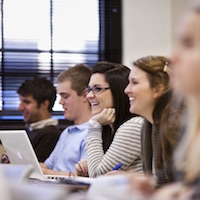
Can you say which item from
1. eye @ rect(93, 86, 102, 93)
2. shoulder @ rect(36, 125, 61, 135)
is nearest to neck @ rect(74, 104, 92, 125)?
shoulder @ rect(36, 125, 61, 135)

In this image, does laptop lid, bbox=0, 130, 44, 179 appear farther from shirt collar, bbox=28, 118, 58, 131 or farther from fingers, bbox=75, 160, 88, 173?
shirt collar, bbox=28, 118, 58, 131

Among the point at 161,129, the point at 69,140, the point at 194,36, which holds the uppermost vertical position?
the point at 194,36

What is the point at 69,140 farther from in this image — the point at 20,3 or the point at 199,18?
the point at 199,18

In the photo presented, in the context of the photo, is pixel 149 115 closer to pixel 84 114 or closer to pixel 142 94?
pixel 142 94

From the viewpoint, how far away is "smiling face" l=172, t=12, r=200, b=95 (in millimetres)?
908

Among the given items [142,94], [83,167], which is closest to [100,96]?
[83,167]

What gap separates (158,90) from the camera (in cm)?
210

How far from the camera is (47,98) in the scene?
4.04 m

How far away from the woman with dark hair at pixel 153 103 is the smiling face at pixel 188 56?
0.95 m

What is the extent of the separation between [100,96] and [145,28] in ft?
6.35

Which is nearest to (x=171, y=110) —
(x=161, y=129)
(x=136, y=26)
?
(x=161, y=129)

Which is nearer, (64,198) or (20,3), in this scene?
(64,198)

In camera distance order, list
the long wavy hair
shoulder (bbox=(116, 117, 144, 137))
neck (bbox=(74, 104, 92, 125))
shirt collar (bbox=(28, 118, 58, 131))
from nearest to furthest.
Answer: the long wavy hair → shoulder (bbox=(116, 117, 144, 137)) → neck (bbox=(74, 104, 92, 125)) → shirt collar (bbox=(28, 118, 58, 131))

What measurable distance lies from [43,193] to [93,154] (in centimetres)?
164
